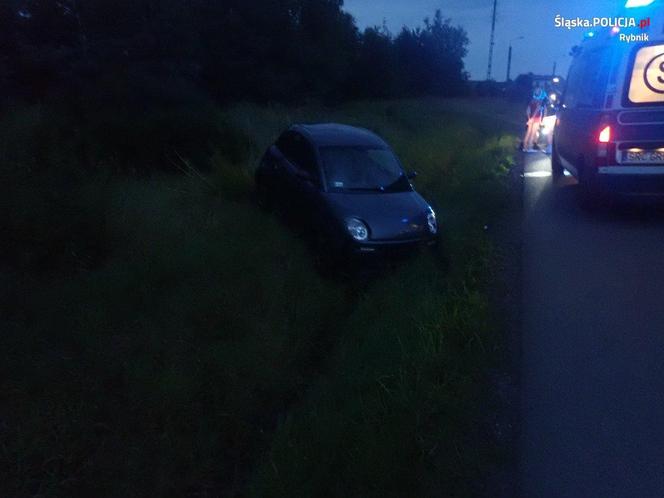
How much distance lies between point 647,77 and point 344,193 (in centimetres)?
450

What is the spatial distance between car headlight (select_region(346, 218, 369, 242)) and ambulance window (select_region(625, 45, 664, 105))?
14.5 feet

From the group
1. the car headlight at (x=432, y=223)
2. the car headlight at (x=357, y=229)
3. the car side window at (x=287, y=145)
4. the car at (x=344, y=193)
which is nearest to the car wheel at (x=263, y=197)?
the car at (x=344, y=193)

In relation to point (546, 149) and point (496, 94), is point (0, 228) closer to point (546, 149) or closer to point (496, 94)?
point (546, 149)

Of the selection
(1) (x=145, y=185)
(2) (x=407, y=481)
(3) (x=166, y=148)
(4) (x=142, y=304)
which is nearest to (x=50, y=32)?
(3) (x=166, y=148)

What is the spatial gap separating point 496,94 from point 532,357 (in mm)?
45978

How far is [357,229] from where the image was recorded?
25.2 ft

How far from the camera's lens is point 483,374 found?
16.9 feet

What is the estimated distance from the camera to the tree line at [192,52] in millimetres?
20469

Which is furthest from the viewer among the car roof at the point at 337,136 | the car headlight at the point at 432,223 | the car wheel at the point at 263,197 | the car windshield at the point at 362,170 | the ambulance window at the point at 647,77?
the car wheel at the point at 263,197

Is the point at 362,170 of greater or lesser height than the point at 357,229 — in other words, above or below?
above

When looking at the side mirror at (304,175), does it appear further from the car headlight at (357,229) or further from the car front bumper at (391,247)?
the car front bumper at (391,247)

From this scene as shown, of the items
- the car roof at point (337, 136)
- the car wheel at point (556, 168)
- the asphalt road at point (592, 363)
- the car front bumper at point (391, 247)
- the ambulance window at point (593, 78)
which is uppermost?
the ambulance window at point (593, 78)

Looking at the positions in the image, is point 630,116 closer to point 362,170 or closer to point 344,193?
point 362,170

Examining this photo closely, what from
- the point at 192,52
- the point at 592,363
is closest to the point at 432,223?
the point at 592,363
